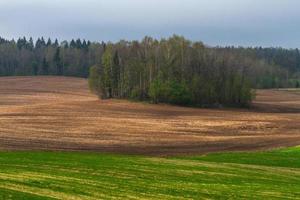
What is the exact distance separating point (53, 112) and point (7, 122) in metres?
13.1

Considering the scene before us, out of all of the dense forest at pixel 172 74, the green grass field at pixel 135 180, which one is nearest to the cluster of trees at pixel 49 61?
the dense forest at pixel 172 74

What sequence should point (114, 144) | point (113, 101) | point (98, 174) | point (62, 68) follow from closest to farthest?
point (98, 174), point (114, 144), point (113, 101), point (62, 68)

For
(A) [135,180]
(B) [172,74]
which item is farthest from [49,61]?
(A) [135,180]

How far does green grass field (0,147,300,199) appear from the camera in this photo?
51.6 feet

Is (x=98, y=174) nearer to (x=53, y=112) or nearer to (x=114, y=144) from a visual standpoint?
(x=114, y=144)

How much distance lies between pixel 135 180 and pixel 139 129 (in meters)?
34.9

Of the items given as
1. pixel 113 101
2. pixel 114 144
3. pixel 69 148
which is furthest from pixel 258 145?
pixel 113 101

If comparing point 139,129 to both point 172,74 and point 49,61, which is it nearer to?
point 172,74

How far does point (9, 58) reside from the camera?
18425 cm

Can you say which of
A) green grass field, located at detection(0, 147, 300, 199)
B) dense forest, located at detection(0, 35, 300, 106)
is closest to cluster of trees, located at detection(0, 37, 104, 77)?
dense forest, located at detection(0, 35, 300, 106)

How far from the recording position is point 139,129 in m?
54.0

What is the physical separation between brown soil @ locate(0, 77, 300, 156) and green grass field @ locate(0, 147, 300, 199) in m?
13.0

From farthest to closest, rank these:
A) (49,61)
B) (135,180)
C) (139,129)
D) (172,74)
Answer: (49,61)
(172,74)
(139,129)
(135,180)

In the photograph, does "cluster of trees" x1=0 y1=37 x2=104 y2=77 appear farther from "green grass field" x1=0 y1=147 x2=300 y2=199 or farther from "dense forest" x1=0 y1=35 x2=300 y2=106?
"green grass field" x1=0 y1=147 x2=300 y2=199
